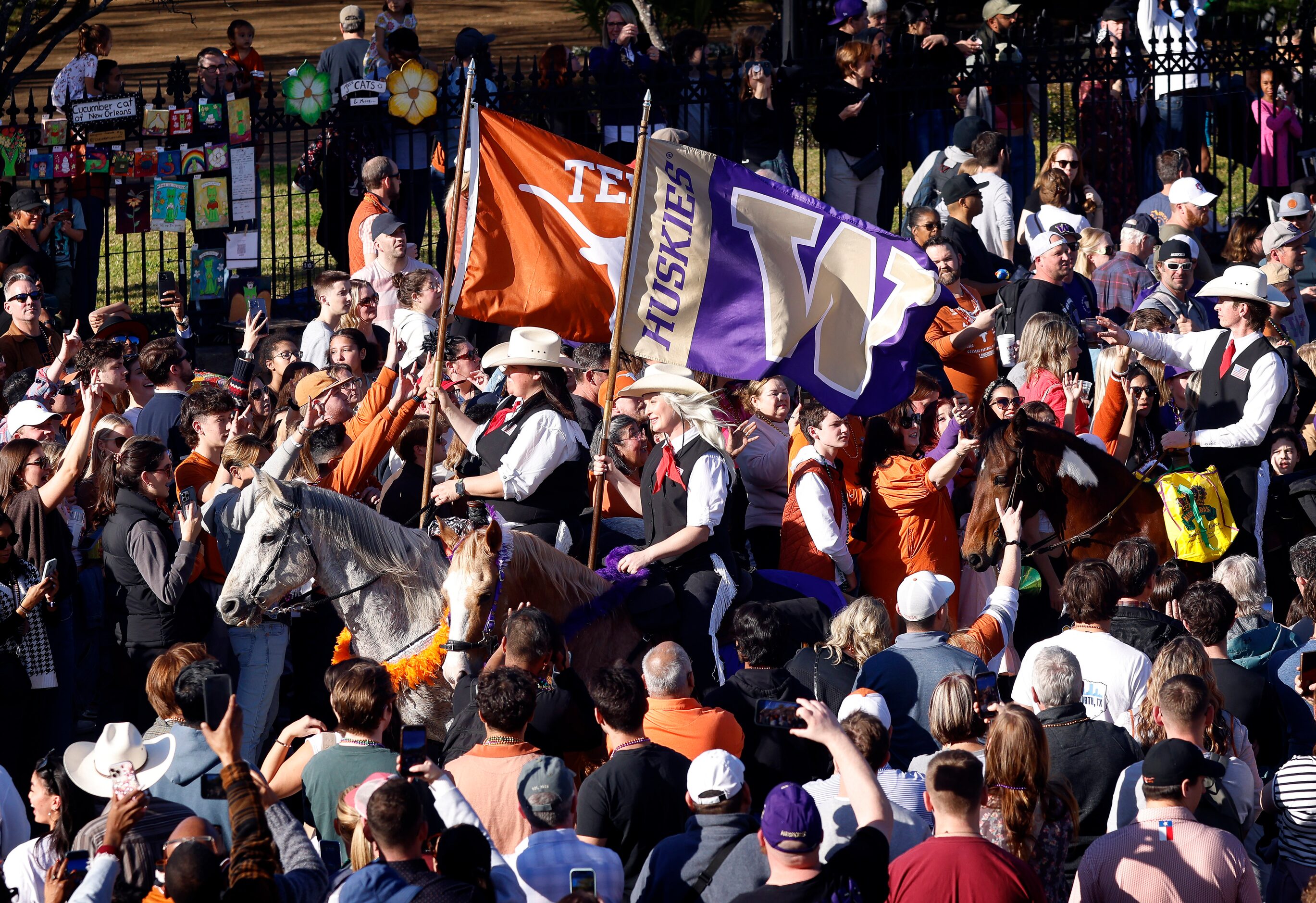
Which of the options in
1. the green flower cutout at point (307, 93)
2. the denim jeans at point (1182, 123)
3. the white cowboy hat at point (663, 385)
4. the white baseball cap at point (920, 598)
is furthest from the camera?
the denim jeans at point (1182, 123)

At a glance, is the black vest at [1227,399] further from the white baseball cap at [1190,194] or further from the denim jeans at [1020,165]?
the denim jeans at [1020,165]

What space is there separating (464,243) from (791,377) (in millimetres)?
1923

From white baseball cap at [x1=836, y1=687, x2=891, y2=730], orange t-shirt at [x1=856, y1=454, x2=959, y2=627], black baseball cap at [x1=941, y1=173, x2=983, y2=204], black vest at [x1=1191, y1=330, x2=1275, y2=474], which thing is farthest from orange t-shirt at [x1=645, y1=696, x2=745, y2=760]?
black baseball cap at [x1=941, y1=173, x2=983, y2=204]

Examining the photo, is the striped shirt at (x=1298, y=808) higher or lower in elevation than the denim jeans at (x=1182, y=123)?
lower

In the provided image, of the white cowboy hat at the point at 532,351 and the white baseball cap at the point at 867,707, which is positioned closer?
the white baseball cap at the point at 867,707

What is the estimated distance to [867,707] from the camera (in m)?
7.06

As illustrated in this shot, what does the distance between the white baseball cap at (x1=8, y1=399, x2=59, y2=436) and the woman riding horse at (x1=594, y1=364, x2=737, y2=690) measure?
3202 millimetres

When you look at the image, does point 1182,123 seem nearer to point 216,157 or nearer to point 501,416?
point 216,157

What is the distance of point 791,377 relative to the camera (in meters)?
9.97

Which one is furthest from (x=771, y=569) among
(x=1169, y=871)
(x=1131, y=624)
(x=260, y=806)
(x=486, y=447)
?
A: (x=260, y=806)

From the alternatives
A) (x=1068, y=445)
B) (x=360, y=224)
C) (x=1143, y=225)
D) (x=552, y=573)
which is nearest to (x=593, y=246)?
(x=552, y=573)

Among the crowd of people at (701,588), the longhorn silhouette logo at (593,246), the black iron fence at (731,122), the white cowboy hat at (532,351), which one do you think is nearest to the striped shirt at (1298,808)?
the crowd of people at (701,588)

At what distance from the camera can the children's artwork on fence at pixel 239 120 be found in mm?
14594

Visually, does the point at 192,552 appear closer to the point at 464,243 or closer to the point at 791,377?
the point at 464,243
